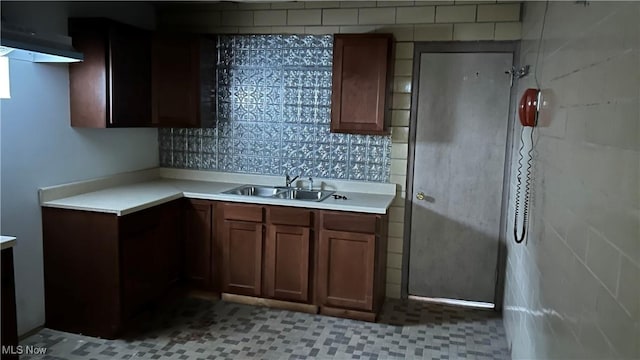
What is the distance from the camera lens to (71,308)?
10.1ft

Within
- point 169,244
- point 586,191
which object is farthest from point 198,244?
point 586,191

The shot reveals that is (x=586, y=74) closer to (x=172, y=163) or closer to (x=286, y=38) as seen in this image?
(x=286, y=38)

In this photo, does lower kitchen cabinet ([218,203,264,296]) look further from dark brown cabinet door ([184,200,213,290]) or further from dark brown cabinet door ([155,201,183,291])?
dark brown cabinet door ([155,201,183,291])

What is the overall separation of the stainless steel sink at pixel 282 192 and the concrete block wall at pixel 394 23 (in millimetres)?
593

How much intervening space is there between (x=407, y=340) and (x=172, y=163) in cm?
243

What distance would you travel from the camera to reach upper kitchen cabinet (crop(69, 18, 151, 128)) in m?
3.17

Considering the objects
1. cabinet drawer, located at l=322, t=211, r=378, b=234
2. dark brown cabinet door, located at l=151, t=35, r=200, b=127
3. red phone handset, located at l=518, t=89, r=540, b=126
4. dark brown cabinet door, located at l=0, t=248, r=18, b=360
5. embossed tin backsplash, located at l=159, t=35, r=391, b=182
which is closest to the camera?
dark brown cabinet door, located at l=0, t=248, r=18, b=360

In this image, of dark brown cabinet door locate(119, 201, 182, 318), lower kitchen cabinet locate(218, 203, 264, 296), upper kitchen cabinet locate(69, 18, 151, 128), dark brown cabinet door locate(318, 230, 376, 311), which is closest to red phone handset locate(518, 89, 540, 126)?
dark brown cabinet door locate(318, 230, 376, 311)

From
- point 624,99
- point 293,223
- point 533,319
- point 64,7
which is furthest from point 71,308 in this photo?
point 624,99

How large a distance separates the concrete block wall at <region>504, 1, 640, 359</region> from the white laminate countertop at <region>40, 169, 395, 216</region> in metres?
1.21

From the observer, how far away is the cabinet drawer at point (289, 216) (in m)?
3.44

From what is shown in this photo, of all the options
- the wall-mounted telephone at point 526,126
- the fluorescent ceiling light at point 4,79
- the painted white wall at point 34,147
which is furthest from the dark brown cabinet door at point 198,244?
the wall-mounted telephone at point 526,126

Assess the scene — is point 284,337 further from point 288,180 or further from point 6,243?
point 6,243

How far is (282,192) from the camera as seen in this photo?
12.9ft
